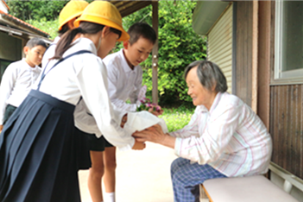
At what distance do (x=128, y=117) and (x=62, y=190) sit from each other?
0.55 meters

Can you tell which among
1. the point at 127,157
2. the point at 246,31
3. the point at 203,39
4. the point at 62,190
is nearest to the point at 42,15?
the point at 203,39

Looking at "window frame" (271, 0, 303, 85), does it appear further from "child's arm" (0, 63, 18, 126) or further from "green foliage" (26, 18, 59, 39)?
"green foliage" (26, 18, 59, 39)

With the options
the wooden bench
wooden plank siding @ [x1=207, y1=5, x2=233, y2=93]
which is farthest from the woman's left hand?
wooden plank siding @ [x1=207, y1=5, x2=233, y2=93]

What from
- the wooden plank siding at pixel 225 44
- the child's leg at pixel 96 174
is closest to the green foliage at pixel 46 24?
the wooden plank siding at pixel 225 44

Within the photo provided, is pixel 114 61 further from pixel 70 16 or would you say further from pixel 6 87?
pixel 6 87

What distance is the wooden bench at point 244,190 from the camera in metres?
1.32

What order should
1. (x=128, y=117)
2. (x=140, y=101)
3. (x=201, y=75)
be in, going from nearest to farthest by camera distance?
(x=128, y=117) < (x=201, y=75) < (x=140, y=101)

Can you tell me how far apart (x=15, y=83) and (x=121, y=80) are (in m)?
1.79

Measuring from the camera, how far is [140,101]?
7.11 ft

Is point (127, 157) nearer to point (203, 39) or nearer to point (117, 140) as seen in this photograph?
point (117, 140)

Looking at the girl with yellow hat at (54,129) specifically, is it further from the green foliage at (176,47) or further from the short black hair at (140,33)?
the green foliage at (176,47)

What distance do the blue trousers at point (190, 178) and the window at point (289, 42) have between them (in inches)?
33.4

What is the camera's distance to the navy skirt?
1018 mm

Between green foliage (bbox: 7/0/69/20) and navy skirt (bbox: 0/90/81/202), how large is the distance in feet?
61.9
